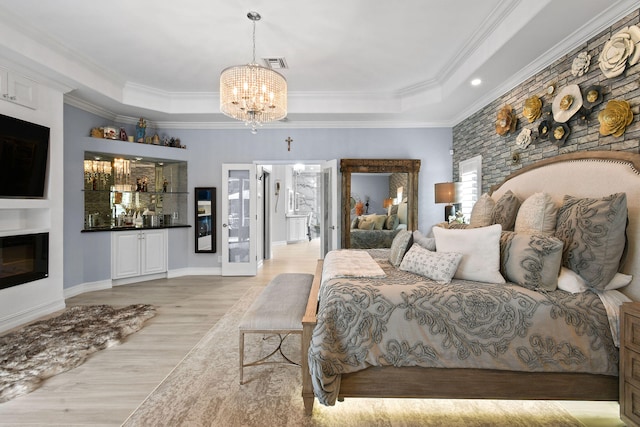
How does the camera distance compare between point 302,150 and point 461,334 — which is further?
point 302,150

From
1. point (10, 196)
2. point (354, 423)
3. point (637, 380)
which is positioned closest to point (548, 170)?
point (637, 380)

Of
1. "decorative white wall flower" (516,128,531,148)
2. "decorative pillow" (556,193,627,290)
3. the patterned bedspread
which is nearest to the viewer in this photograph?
the patterned bedspread

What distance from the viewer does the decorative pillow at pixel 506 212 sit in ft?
9.46

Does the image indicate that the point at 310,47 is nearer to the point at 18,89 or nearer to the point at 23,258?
the point at 18,89

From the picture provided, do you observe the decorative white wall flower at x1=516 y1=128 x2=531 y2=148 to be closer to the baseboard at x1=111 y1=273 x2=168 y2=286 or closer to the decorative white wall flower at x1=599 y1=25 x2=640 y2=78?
the decorative white wall flower at x1=599 y1=25 x2=640 y2=78

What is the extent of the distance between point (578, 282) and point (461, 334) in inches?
33.4

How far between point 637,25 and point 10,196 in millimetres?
5660

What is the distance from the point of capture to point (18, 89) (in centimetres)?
334

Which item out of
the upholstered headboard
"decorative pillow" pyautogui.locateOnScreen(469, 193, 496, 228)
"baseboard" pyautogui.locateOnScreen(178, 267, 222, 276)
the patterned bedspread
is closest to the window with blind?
the upholstered headboard

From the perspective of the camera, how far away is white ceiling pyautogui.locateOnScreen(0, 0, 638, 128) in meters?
2.79

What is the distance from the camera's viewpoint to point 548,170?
2.92m

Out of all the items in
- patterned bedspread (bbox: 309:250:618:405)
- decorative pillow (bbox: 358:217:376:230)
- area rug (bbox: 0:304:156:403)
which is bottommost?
area rug (bbox: 0:304:156:403)

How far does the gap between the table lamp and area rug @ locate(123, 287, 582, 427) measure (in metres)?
3.28

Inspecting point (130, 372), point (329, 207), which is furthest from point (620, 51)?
point (130, 372)
